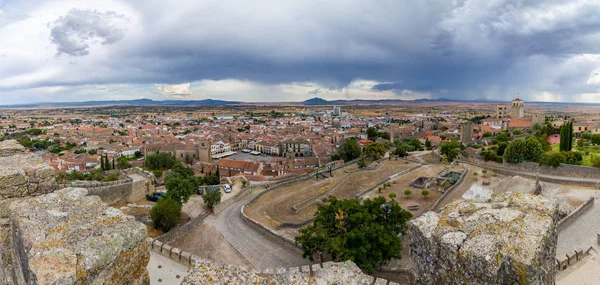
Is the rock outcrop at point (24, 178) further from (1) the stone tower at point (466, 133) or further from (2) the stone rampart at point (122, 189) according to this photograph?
(1) the stone tower at point (466, 133)

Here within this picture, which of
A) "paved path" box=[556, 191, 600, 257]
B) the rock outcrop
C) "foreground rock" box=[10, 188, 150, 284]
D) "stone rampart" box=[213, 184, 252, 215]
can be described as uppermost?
the rock outcrop

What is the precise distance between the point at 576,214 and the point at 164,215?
24.1 m

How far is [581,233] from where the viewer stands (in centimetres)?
1702

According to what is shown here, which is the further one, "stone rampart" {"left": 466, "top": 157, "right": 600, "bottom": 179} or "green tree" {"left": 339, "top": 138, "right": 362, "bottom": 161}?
"green tree" {"left": 339, "top": 138, "right": 362, "bottom": 161}

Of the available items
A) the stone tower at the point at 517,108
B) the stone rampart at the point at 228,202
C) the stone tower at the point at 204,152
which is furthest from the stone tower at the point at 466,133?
the stone tower at the point at 204,152

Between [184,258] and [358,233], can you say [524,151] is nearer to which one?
[358,233]

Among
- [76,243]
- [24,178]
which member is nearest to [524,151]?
[76,243]

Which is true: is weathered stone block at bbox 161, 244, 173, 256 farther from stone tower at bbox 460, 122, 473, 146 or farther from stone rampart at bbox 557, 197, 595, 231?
stone tower at bbox 460, 122, 473, 146

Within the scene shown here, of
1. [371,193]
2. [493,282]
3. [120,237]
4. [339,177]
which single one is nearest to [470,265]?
[493,282]

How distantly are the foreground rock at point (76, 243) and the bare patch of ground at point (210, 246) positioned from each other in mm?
11280

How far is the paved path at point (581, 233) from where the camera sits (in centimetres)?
1556

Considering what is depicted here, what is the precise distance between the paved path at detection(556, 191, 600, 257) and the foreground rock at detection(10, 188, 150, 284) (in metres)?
17.0

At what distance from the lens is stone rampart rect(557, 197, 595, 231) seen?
1741cm

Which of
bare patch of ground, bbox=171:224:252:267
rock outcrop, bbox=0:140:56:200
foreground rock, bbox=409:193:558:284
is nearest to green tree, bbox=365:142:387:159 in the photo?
bare patch of ground, bbox=171:224:252:267
